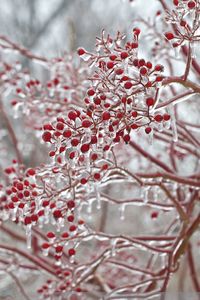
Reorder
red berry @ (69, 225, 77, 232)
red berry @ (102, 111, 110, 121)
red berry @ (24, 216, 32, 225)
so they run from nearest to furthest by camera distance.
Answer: red berry @ (102, 111, 110, 121)
red berry @ (24, 216, 32, 225)
red berry @ (69, 225, 77, 232)

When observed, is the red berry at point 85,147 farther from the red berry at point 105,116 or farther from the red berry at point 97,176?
the red berry at point 97,176

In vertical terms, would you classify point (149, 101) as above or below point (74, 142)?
above

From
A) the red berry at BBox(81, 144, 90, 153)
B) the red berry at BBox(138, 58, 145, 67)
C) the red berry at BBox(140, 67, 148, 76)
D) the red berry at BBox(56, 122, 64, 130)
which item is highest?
the red berry at BBox(138, 58, 145, 67)

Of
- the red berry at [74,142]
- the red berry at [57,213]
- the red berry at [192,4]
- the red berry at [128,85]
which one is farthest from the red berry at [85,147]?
the red berry at [192,4]

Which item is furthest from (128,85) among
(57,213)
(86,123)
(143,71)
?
(57,213)

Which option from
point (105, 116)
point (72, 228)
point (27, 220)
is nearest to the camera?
point (105, 116)

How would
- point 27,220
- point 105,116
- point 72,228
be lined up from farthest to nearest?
point 72,228
point 27,220
point 105,116

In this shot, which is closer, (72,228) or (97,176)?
A: (97,176)

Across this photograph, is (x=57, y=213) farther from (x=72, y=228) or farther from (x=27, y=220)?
(x=72, y=228)

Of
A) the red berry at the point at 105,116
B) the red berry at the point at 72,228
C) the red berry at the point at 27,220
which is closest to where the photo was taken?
the red berry at the point at 105,116

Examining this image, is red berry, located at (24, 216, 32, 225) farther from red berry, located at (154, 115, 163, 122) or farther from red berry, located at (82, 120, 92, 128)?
red berry, located at (154, 115, 163, 122)

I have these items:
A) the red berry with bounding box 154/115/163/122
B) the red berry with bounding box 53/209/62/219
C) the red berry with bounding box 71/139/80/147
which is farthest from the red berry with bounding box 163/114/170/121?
the red berry with bounding box 53/209/62/219

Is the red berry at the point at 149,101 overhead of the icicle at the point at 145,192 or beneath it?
overhead
